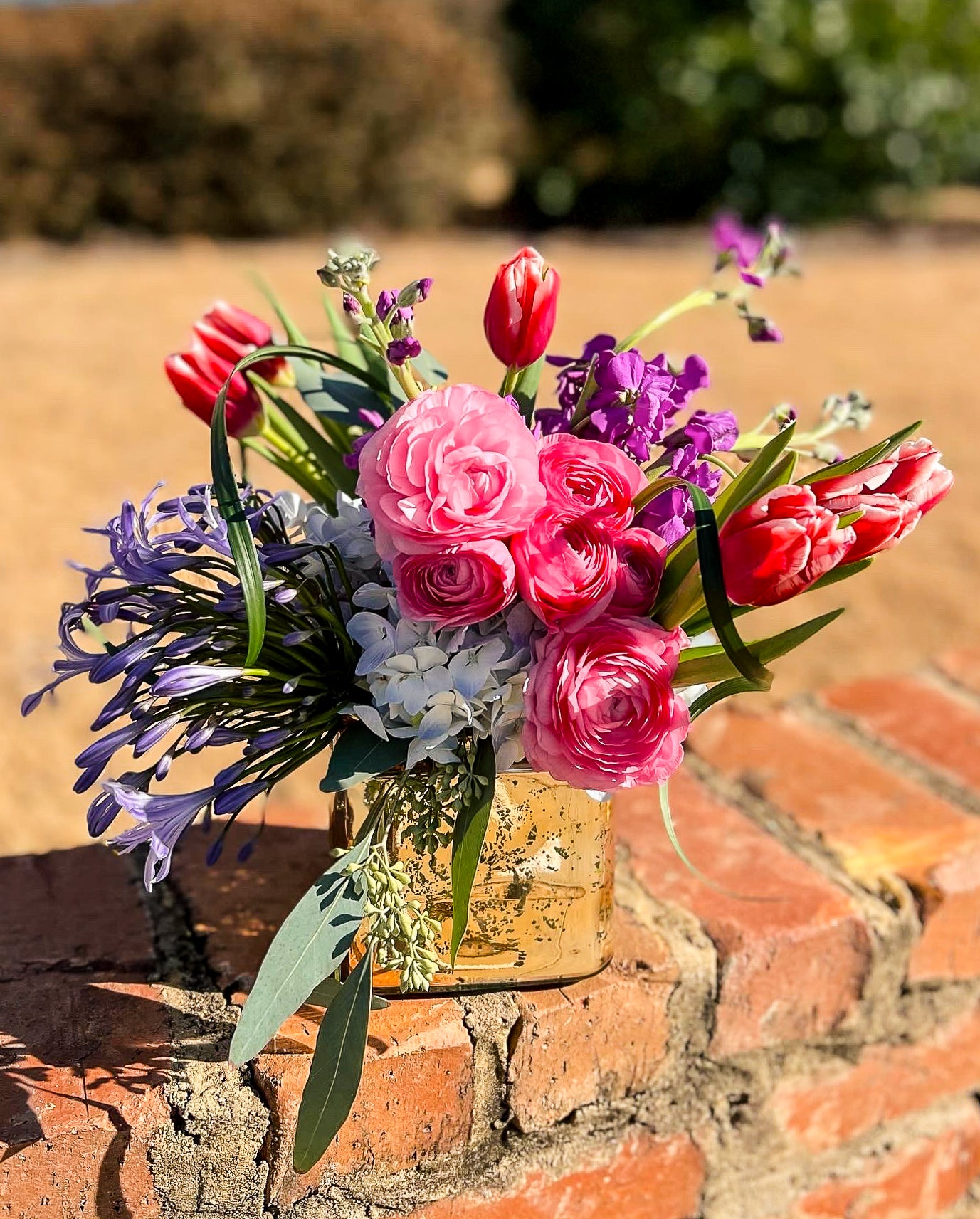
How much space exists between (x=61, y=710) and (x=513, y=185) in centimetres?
699

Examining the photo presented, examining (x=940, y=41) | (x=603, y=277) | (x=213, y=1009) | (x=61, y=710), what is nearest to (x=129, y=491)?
(x=61, y=710)

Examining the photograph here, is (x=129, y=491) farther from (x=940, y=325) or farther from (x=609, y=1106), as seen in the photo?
(x=940, y=325)

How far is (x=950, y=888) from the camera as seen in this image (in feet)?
3.64

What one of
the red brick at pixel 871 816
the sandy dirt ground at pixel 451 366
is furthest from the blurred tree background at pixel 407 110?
the red brick at pixel 871 816

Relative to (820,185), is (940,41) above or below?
above

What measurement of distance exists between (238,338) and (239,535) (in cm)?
27

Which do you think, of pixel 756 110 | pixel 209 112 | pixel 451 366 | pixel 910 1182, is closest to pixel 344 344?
pixel 910 1182

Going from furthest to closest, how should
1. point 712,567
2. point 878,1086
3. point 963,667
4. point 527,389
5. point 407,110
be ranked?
point 407,110
point 963,667
point 878,1086
point 527,389
point 712,567

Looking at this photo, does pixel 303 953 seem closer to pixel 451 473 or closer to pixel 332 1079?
pixel 332 1079

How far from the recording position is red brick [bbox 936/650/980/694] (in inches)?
59.7

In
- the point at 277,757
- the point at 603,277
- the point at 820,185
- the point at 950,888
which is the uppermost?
the point at 820,185

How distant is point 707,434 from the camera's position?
0.79m

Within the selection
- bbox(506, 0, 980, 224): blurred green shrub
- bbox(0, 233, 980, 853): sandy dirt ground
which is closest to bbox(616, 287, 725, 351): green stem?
bbox(0, 233, 980, 853): sandy dirt ground

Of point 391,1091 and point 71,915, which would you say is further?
point 71,915
